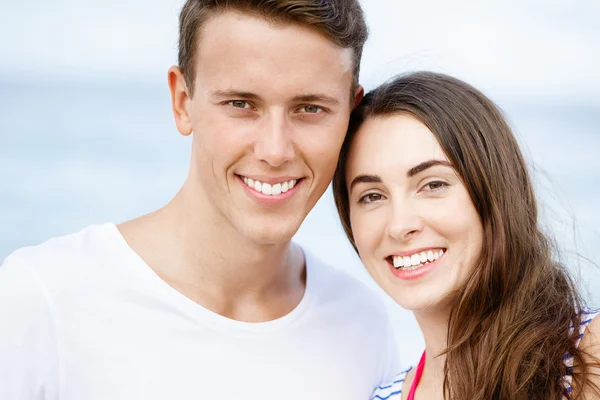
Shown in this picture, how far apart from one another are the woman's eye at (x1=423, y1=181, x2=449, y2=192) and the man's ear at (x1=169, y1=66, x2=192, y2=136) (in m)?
0.99

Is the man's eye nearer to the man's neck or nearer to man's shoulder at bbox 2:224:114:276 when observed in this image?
the man's neck

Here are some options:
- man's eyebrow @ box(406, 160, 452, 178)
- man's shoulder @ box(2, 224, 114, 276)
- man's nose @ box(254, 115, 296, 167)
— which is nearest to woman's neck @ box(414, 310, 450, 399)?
man's eyebrow @ box(406, 160, 452, 178)

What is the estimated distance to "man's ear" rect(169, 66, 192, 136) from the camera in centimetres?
348

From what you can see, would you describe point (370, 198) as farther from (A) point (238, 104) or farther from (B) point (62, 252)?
(B) point (62, 252)

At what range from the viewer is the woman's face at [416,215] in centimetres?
307

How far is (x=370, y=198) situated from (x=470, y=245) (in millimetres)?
419

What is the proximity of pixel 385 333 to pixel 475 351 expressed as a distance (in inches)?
31.9

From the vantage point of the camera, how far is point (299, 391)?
3373 mm

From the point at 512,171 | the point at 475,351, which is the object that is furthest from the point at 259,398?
the point at 512,171

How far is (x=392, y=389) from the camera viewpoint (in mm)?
3545

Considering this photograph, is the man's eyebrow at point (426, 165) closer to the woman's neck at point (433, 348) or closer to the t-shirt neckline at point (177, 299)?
the woman's neck at point (433, 348)

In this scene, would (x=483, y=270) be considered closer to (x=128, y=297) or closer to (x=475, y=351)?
(x=475, y=351)

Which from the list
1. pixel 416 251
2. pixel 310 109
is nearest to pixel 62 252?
pixel 310 109

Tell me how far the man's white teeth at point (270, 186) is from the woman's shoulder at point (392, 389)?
0.94m
